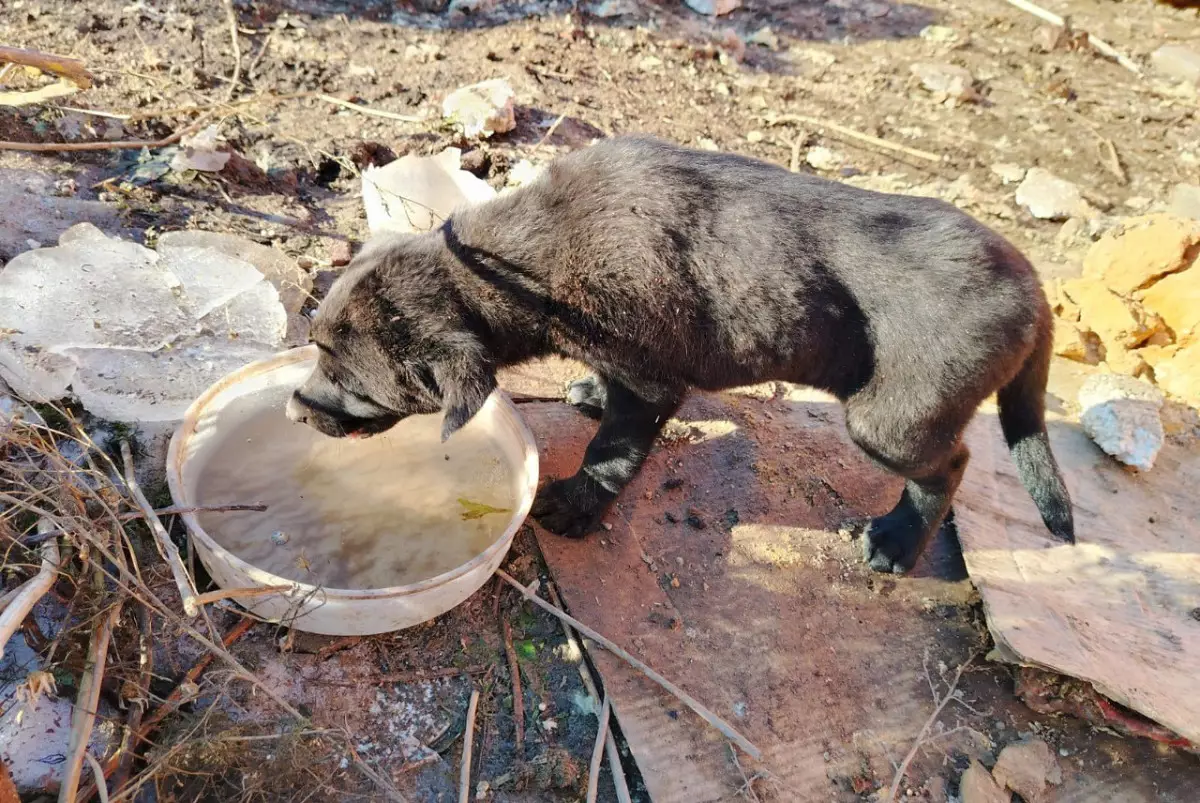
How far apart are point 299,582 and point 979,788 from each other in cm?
290

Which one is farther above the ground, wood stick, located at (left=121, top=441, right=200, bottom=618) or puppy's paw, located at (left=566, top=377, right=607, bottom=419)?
wood stick, located at (left=121, top=441, right=200, bottom=618)

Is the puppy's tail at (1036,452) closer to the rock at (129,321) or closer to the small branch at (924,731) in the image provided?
the small branch at (924,731)

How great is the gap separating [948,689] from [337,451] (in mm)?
3083

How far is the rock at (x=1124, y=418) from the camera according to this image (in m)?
4.95

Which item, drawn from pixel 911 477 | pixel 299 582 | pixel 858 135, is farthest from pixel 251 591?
pixel 858 135

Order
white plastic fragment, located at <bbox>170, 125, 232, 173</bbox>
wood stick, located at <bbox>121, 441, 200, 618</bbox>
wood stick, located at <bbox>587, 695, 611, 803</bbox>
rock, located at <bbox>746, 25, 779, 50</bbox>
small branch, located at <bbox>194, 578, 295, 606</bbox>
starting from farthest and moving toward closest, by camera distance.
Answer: rock, located at <bbox>746, 25, 779, 50</bbox>
white plastic fragment, located at <bbox>170, 125, 232, 173</bbox>
wood stick, located at <bbox>587, 695, 611, 803</bbox>
small branch, located at <bbox>194, 578, 295, 606</bbox>
wood stick, located at <bbox>121, 441, 200, 618</bbox>

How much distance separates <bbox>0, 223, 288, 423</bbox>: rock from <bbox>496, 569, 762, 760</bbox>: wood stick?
1.85m

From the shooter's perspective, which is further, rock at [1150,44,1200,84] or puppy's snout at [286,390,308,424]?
rock at [1150,44,1200,84]

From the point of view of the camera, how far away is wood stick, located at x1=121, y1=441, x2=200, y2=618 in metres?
2.57

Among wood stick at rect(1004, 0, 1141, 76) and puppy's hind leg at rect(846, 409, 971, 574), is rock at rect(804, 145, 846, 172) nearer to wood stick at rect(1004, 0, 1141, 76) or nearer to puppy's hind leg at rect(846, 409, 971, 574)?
puppy's hind leg at rect(846, 409, 971, 574)

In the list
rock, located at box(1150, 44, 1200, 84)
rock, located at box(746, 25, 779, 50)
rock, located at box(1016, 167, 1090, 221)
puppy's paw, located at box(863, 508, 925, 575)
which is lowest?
puppy's paw, located at box(863, 508, 925, 575)

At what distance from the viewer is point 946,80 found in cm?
840

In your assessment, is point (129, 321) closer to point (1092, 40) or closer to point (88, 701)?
point (88, 701)

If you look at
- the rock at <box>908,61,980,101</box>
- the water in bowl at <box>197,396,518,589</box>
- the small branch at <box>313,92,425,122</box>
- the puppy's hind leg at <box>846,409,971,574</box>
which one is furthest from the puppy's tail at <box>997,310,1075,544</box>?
the rock at <box>908,61,980,101</box>
